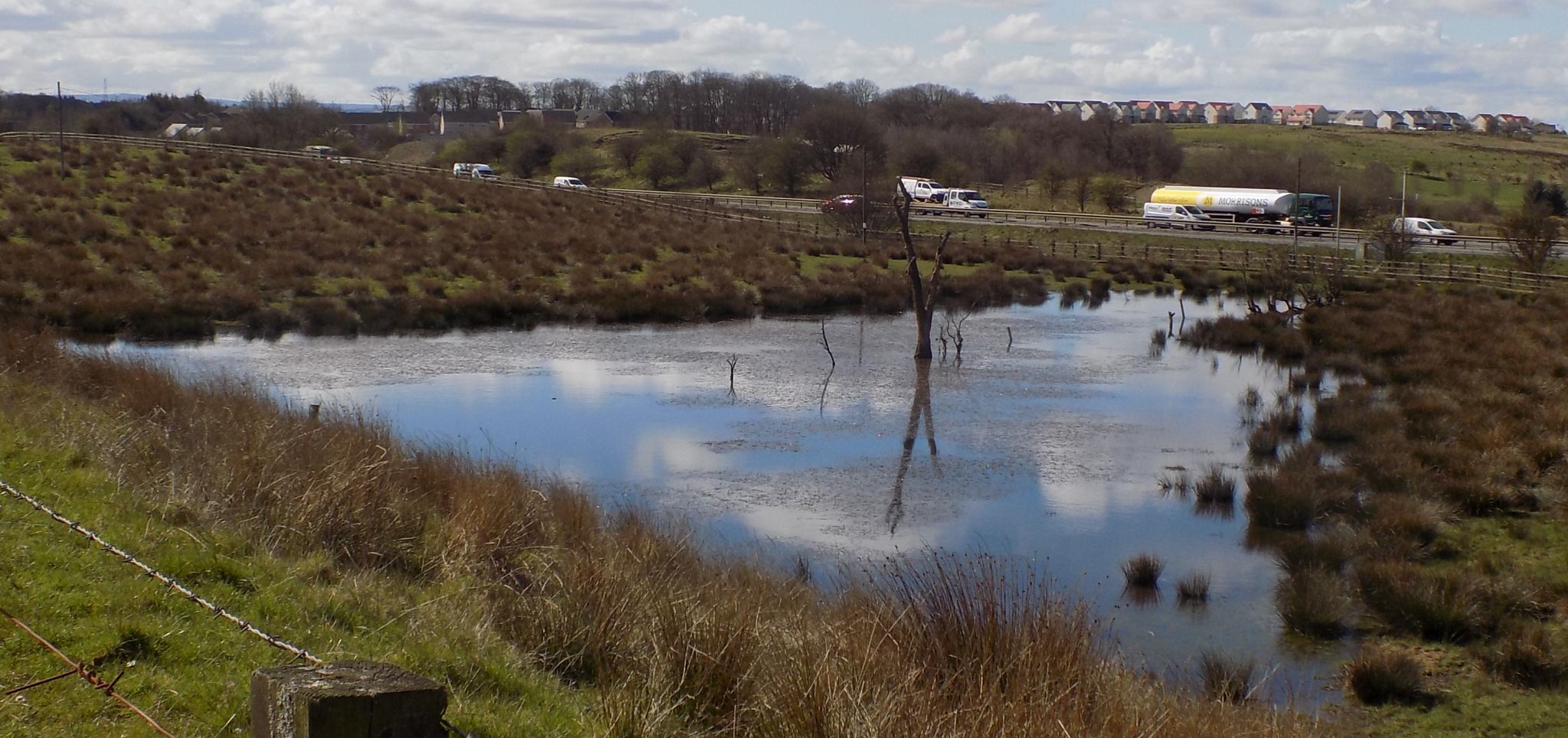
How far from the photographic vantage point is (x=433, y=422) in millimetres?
21219

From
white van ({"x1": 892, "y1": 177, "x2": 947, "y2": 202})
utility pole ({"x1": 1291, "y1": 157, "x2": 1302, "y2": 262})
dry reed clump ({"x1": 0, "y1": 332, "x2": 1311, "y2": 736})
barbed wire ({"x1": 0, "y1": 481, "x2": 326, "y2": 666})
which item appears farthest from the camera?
white van ({"x1": 892, "y1": 177, "x2": 947, "y2": 202})

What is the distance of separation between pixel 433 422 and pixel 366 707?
18292 mm

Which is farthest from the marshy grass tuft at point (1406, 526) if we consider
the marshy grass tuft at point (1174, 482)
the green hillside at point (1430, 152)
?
the green hillside at point (1430, 152)

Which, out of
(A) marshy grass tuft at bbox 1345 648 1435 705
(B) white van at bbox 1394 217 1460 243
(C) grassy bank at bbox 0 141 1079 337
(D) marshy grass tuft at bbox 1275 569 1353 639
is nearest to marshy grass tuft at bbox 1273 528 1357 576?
(D) marshy grass tuft at bbox 1275 569 1353 639

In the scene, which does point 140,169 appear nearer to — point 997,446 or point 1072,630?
point 997,446

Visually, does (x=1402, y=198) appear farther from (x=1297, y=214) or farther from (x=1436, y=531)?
(x=1436, y=531)

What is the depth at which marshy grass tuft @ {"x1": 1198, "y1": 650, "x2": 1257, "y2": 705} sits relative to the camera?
10.3m

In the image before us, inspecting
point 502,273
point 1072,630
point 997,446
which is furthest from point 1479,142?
point 1072,630

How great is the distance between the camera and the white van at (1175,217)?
2455 inches

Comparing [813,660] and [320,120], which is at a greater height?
[320,120]

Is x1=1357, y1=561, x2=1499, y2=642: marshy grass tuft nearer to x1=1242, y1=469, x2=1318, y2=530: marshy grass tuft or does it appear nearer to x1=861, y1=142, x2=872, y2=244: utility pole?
x1=1242, y1=469, x2=1318, y2=530: marshy grass tuft

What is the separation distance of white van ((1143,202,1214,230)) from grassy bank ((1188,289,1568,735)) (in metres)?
33.2

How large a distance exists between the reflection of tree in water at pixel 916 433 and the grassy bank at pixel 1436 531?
174 inches

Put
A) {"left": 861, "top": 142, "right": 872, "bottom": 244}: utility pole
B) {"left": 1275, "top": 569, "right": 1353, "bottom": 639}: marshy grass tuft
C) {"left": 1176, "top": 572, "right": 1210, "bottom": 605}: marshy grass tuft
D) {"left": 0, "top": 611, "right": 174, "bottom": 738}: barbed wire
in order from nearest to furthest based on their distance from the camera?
{"left": 0, "top": 611, "right": 174, "bottom": 738}: barbed wire < {"left": 1275, "top": 569, "right": 1353, "bottom": 639}: marshy grass tuft < {"left": 1176, "top": 572, "right": 1210, "bottom": 605}: marshy grass tuft < {"left": 861, "top": 142, "right": 872, "bottom": 244}: utility pole
